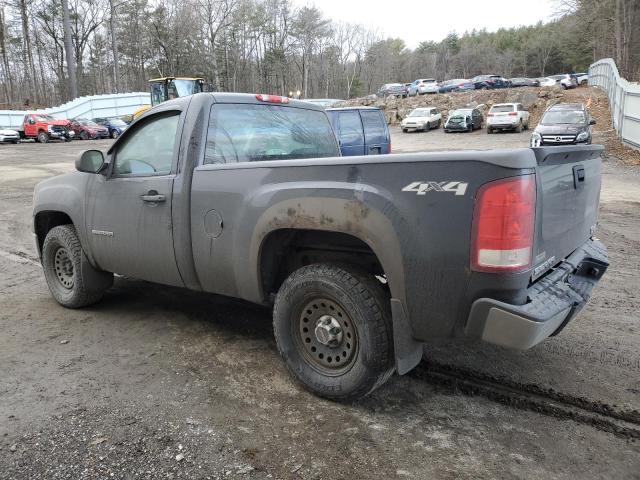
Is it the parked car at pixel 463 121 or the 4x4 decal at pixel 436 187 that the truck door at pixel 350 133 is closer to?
the 4x4 decal at pixel 436 187

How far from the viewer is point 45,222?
519 centimetres

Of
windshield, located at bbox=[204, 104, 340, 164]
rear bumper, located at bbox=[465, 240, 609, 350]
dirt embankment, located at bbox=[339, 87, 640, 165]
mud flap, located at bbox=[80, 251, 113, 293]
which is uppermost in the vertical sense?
dirt embankment, located at bbox=[339, 87, 640, 165]

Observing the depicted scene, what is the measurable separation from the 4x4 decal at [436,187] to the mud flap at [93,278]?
327cm

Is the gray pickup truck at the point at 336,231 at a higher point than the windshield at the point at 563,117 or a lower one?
lower

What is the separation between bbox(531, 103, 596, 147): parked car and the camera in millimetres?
19344

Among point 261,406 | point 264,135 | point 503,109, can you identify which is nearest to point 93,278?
point 264,135

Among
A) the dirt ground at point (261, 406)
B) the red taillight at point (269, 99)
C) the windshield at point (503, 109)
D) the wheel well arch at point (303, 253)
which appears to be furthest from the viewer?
the windshield at point (503, 109)

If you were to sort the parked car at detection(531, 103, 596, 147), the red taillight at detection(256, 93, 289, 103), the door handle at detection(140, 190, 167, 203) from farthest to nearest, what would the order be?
the parked car at detection(531, 103, 596, 147) → the red taillight at detection(256, 93, 289, 103) → the door handle at detection(140, 190, 167, 203)

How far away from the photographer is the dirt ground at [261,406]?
2586 mm

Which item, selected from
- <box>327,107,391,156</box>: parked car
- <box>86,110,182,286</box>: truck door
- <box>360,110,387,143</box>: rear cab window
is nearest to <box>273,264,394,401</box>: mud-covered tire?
<box>86,110,182,286</box>: truck door

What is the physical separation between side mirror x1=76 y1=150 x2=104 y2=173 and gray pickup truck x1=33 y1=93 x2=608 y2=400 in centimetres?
1

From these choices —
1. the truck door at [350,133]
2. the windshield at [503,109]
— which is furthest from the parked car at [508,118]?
A: the truck door at [350,133]

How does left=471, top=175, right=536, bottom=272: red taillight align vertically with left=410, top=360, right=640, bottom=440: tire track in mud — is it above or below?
above

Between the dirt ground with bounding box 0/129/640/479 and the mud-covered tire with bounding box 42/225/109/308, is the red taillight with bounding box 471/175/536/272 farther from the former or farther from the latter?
the mud-covered tire with bounding box 42/225/109/308
